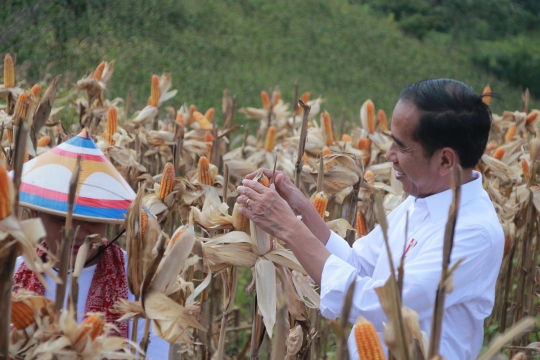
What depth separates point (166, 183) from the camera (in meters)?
2.58

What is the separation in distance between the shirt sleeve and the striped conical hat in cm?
58

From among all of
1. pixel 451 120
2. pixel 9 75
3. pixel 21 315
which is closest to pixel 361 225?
pixel 451 120

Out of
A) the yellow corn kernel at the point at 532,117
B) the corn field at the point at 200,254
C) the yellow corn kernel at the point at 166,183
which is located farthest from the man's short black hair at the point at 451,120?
the yellow corn kernel at the point at 532,117

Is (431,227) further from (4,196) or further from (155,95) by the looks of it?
(155,95)

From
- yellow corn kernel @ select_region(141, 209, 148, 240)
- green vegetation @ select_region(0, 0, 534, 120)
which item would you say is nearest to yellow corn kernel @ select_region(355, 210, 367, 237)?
yellow corn kernel @ select_region(141, 209, 148, 240)

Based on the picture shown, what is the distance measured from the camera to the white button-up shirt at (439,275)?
5.95ft

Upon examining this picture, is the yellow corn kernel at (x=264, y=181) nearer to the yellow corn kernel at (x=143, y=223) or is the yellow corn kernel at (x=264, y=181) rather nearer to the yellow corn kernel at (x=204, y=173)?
the yellow corn kernel at (x=143, y=223)

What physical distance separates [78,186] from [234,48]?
50.5ft

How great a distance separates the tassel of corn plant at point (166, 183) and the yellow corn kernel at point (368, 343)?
4.78 feet

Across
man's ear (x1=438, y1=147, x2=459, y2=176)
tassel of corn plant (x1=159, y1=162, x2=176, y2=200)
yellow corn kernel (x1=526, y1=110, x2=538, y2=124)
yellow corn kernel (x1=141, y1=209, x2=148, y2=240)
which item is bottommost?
yellow corn kernel (x1=526, y1=110, x2=538, y2=124)

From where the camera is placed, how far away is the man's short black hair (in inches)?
76.0

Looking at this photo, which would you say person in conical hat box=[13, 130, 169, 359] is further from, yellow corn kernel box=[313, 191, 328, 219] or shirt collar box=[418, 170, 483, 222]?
shirt collar box=[418, 170, 483, 222]

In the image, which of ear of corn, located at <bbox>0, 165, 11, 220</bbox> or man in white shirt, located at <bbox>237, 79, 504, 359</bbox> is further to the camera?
man in white shirt, located at <bbox>237, 79, 504, 359</bbox>

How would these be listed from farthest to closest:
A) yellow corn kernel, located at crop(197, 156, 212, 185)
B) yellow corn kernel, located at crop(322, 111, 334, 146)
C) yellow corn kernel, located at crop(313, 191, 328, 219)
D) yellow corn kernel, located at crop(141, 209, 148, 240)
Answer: yellow corn kernel, located at crop(322, 111, 334, 146) < yellow corn kernel, located at crop(197, 156, 212, 185) < yellow corn kernel, located at crop(313, 191, 328, 219) < yellow corn kernel, located at crop(141, 209, 148, 240)
